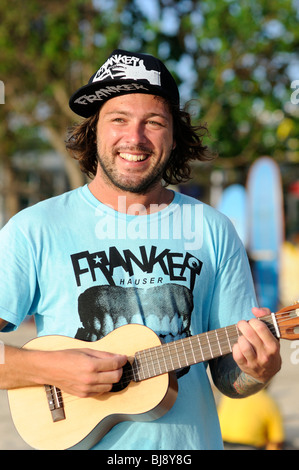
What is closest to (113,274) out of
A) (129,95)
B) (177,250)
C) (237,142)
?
(177,250)

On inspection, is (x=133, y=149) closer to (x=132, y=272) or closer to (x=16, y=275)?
(x=132, y=272)

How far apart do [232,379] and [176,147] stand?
108 cm

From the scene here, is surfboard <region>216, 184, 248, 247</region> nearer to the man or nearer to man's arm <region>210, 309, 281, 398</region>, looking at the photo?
the man

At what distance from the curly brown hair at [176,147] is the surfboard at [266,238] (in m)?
7.03

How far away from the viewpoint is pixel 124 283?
2.08 meters

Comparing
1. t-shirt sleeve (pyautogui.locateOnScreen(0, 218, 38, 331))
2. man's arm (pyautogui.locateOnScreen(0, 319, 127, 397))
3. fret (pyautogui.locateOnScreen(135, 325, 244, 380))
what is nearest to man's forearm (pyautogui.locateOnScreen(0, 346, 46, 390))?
man's arm (pyautogui.locateOnScreen(0, 319, 127, 397))

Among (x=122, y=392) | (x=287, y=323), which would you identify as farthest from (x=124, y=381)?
(x=287, y=323)

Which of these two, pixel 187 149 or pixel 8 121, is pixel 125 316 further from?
pixel 8 121

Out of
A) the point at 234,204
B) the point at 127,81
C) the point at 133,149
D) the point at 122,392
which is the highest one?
the point at 127,81

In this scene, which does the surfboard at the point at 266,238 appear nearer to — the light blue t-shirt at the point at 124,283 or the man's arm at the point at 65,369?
the light blue t-shirt at the point at 124,283

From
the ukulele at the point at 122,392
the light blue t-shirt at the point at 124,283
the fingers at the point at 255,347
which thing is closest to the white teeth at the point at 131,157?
the light blue t-shirt at the point at 124,283

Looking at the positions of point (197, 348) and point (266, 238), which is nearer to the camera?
point (197, 348)

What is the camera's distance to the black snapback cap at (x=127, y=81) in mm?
2197

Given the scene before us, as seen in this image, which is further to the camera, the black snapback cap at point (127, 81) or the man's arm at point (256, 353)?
the black snapback cap at point (127, 81)
